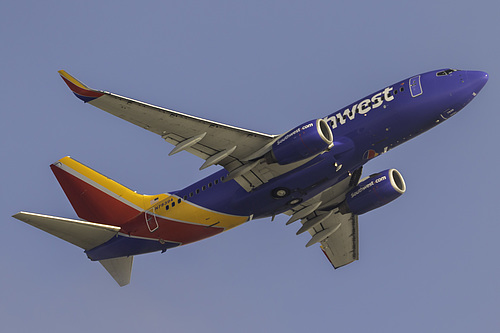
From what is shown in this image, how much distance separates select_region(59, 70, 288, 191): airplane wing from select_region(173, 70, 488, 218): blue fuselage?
138 centimetres

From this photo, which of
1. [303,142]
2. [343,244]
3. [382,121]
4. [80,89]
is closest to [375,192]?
[382,121]

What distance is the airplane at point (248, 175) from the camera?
43562 mm

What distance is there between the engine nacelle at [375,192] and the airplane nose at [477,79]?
26.9 feet

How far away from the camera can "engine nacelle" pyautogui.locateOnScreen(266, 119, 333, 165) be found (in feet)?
140

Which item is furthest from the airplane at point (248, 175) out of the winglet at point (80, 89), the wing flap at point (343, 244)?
the wing flap at point (343, 244)

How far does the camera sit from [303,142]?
4309 centimetres

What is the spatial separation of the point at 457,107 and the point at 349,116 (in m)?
6.19

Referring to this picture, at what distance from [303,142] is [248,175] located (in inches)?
182

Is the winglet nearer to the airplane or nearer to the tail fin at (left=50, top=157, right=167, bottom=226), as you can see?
the airplane

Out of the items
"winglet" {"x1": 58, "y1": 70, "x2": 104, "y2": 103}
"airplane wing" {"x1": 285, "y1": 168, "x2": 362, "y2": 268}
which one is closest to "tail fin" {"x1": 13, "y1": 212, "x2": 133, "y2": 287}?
"winglet" {"x1": 58, "y1": 70, "x2": 104, "y2": 103}

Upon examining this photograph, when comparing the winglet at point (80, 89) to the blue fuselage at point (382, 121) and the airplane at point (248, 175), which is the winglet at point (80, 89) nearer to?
the airplane at point (248, 175)

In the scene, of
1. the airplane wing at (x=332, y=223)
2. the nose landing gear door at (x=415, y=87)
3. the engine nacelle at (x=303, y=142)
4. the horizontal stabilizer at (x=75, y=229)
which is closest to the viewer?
the engine nacelle at (x=303, y=142)

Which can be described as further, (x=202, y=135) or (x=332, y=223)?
(x=332, y=223)

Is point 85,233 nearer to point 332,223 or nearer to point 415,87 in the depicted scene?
point 332,223
